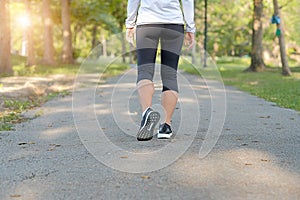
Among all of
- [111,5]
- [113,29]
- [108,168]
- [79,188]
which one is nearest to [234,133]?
[108,168]

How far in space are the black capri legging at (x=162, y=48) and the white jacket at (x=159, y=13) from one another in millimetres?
57

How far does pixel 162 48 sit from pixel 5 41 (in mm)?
13838

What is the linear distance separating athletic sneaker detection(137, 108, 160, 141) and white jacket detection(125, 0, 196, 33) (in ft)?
2.86

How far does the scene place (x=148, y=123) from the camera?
4523 millimetres

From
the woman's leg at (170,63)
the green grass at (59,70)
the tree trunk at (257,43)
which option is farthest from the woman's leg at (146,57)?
the tree trunk at (257,43)

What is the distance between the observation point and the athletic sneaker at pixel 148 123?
4520 mm

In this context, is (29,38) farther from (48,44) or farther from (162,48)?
(162,48)

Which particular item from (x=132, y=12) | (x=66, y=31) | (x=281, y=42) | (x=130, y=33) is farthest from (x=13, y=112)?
(x=66, y=31)

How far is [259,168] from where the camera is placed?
363cm

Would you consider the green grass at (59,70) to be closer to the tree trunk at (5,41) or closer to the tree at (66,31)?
the tree trunk at (5,41)

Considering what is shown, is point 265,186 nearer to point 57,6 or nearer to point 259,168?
point 259,168

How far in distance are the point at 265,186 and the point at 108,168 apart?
1.18 m

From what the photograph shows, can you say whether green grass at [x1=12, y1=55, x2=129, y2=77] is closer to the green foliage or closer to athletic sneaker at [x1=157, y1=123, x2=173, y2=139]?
the green foliage

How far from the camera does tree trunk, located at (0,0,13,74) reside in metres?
16.7
